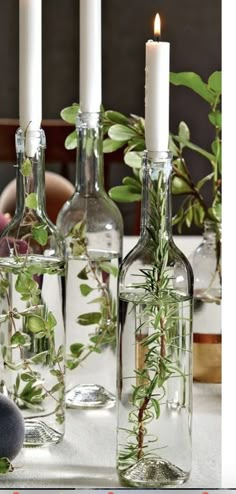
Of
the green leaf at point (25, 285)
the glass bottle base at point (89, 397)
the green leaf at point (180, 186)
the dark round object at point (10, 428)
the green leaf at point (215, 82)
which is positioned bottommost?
the glass bottle base at point (89, 397)

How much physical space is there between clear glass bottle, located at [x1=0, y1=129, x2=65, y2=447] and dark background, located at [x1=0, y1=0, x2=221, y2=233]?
2824mm

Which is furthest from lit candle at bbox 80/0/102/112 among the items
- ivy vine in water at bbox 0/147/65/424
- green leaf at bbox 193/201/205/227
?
green leaf at bbox 193/201/205/227

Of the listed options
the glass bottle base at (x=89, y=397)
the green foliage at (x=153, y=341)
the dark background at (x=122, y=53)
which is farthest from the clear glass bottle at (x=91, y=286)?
the dark background at (x=122, y=53)

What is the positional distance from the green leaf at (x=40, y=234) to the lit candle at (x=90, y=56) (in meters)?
0.15

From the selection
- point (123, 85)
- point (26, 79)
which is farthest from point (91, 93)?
point (123, 85)

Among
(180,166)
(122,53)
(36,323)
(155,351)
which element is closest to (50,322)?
(36,323)

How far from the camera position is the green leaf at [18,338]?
34.5 inches

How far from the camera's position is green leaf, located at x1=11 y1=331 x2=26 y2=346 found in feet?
2.88

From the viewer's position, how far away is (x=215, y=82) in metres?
1.11

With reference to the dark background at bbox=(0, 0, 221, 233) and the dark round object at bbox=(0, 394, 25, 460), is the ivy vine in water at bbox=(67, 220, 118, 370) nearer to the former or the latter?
the dark round object at bbox=(0, 394, 25, 460)

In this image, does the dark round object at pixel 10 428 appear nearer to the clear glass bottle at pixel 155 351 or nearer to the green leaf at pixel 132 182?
the clear glass bottle at pixel 155 351

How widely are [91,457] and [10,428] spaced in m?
0.10
